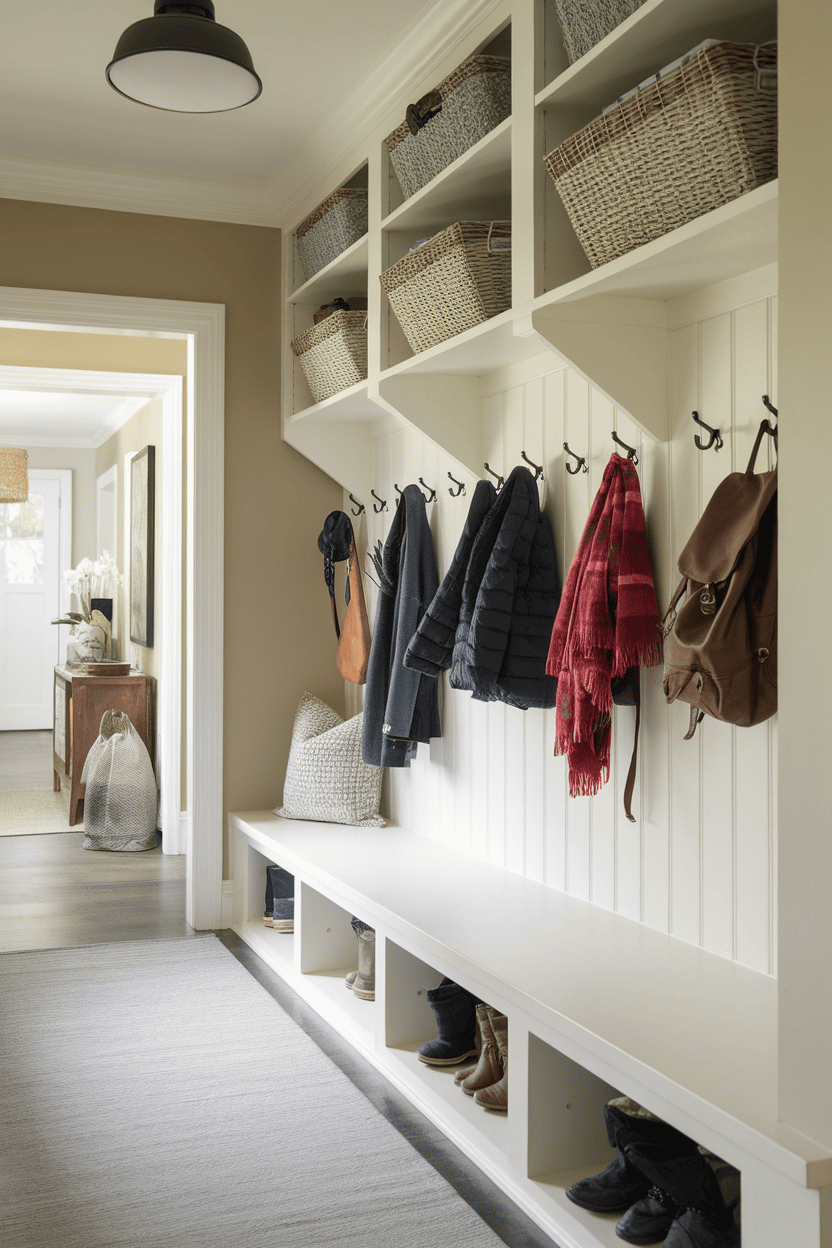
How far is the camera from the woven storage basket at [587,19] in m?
2.04

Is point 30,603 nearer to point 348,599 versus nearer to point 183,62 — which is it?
point 348,599

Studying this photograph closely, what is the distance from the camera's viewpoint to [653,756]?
2395mm

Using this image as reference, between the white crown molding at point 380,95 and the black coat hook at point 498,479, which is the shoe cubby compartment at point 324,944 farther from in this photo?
the white crown molding at point 380,95

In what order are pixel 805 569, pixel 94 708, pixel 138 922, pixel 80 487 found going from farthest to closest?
pixel 80 487, pixel 94 708, pixel 138 922, pixel 805 569

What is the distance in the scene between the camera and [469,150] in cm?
250

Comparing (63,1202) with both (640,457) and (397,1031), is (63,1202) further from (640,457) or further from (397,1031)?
(640,457)

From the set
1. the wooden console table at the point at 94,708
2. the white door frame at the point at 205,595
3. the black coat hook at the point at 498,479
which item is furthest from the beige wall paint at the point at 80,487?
the black coat hook at the point at 498,479

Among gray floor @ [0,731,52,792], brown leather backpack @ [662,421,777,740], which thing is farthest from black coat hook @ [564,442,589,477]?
gray floor @ [0,731,52,792]

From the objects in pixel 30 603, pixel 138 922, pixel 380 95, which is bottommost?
pixel 138 922

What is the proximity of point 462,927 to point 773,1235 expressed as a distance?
1048mm

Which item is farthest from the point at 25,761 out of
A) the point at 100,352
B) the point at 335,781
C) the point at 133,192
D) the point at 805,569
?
the point at 805,569

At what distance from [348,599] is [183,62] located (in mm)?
2021

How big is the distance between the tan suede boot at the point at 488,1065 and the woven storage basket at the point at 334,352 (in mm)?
1857

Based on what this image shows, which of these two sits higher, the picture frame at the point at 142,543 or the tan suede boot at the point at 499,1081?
the picture frame at the point at 142,543
